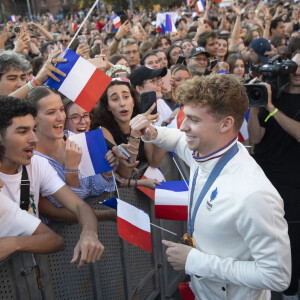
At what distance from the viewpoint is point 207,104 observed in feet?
5.89

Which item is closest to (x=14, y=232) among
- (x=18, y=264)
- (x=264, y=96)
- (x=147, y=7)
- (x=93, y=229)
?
(x=18, y=264)

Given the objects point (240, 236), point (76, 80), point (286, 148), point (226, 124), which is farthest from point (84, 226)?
point (286, 148)

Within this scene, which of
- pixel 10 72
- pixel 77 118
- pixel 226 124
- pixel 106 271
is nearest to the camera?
pixel 226 124

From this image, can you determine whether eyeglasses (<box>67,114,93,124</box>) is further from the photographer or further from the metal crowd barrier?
the photographer

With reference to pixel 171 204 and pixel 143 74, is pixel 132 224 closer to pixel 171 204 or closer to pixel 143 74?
pixel 171 204

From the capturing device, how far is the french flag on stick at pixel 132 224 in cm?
205

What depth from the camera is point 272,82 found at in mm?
3107

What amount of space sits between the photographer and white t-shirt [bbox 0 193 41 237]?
2.16 metres

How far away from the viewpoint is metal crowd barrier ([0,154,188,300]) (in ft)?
6.38

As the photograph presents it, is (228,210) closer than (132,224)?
Yes

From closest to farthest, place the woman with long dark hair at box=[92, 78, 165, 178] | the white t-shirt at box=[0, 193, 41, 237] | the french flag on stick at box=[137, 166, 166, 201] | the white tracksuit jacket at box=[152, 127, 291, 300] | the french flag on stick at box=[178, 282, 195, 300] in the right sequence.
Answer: the white tracksuit jacket at box=[152, 127, 291, 300]
the white t-shirt at box=[0, 193, 41, 237]
the french flag on stick at box=[178, 282, 195, 300]
the french flag on stick at box=[137, 166, 166, 201]
the woman with long dark hair at box=[92, 78, 165, 178]

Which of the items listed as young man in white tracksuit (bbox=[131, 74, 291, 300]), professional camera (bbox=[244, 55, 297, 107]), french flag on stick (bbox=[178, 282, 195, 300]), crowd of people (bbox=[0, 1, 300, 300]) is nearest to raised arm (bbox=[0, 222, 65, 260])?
crowd of people (bbox=[0, 1, 300, 300])

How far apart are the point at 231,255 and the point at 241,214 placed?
0.96 feet

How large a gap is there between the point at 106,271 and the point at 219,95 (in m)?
1.54
